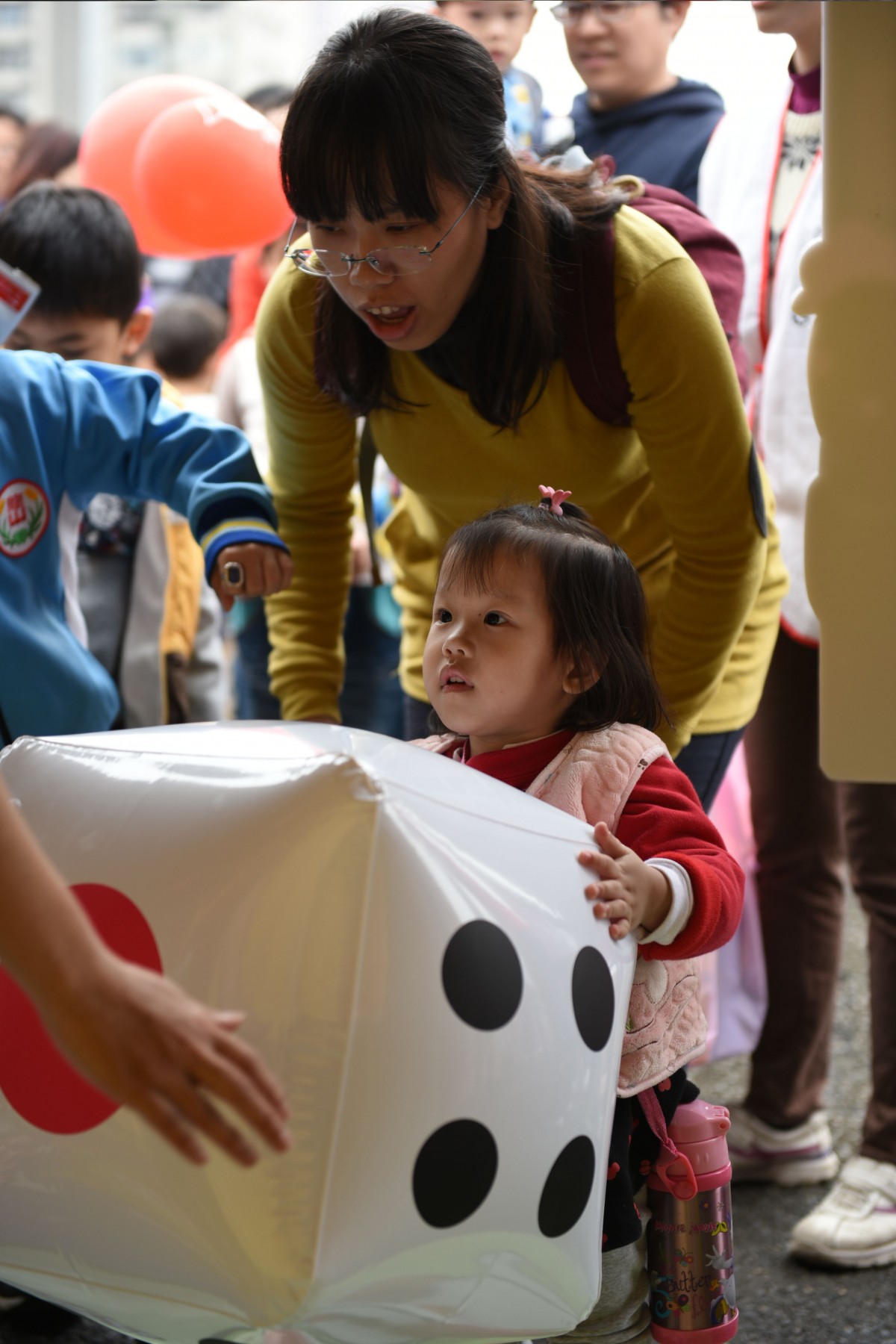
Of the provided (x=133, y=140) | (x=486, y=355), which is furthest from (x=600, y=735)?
(x=133, y=140)

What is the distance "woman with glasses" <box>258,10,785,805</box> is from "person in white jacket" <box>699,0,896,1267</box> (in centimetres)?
30

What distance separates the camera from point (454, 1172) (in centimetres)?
86

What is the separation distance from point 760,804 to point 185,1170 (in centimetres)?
125

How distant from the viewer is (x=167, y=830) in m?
0.93

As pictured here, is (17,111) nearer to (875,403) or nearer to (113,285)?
(113,285)

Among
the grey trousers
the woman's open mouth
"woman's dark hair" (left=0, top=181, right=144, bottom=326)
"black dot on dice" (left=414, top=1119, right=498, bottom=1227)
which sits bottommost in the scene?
the grey trousers

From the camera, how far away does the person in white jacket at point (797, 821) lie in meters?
1.77

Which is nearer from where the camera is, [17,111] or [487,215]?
[487,215]

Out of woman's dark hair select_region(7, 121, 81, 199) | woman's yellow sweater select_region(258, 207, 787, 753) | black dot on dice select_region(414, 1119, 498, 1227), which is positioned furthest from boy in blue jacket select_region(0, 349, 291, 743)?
woman's dark hair select_region(7, 121, 81, 199)

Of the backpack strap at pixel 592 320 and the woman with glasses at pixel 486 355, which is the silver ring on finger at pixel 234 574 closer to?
the woman with glasses at pixel 486 355

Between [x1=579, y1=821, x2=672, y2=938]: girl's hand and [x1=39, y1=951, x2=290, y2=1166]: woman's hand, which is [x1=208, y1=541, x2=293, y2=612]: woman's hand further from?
[x1=39, y1=951, x2=290, y2=1166]: woman's hand

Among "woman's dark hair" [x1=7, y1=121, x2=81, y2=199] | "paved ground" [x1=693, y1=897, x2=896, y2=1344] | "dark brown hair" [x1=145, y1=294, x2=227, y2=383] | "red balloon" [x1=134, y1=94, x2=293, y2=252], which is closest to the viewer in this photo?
"paved ground" [x1=693, y1=897, x2=896, y2=1344]

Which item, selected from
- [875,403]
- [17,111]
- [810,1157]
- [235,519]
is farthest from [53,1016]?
[17,111]

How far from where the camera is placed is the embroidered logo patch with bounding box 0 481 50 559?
4.91ft
